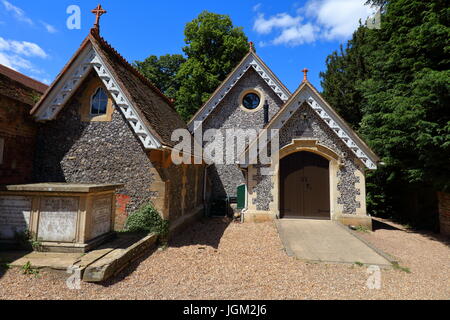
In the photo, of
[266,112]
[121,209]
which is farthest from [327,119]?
[121,209]

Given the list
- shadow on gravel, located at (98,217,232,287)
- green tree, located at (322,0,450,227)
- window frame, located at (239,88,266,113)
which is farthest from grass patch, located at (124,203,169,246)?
window frame, located at (239,88,266,113)

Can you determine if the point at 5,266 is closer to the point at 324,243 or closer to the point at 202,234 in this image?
the point at 202,234

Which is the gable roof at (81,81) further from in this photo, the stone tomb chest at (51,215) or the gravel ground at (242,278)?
the gravel ground at (242,278)

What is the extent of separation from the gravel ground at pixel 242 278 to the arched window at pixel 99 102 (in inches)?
181

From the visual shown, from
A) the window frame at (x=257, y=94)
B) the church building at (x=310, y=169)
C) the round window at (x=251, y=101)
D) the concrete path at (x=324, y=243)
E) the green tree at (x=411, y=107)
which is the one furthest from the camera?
the round window at (x=251, y=101)

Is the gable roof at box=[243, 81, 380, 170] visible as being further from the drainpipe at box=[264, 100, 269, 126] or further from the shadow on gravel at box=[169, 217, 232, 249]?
the shadow on gravel at box=[169, 217, 232, 249]

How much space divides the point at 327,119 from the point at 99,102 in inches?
333

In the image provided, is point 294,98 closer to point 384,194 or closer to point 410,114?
point 410,114

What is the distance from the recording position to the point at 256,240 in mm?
7703

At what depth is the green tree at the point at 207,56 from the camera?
840 inches

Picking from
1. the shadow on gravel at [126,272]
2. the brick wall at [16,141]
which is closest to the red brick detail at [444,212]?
the shadow on gravel at [126,272]

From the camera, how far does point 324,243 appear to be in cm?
698
